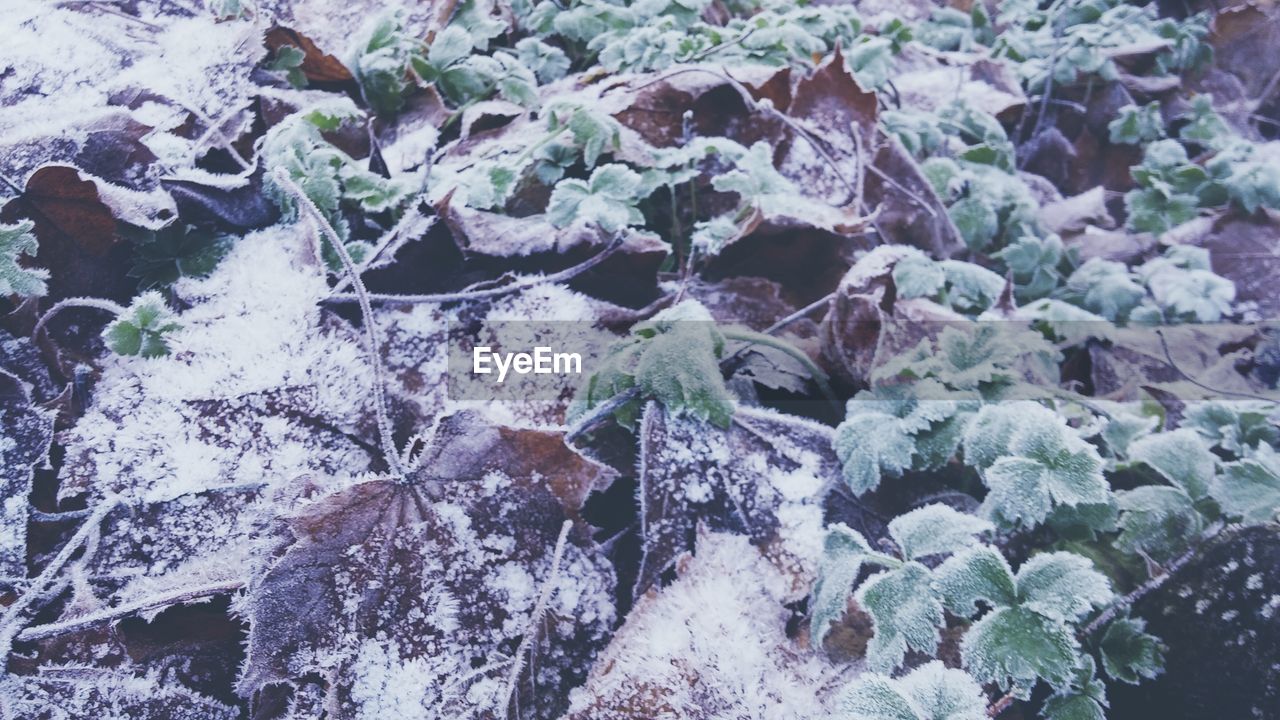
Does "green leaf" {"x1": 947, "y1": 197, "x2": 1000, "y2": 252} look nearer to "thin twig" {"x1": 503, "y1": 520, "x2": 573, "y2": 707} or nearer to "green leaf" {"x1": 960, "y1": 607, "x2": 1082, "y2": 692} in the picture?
"green leaf" {"x1": 960, "y1": 607, "x2": 1082, "y2": 692}

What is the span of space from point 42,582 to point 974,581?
51.9 inches

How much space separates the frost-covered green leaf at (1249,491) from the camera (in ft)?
3.71

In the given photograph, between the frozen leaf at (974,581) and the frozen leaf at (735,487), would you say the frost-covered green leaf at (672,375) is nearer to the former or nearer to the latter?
the frozen leaf at (735,487)

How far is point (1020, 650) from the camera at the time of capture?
1.03m

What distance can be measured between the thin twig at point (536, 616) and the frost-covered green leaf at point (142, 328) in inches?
30.3

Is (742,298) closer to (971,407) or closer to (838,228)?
(838,228)

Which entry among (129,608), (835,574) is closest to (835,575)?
(835,574)

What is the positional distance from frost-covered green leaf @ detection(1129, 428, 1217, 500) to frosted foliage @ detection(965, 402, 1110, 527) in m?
0.14

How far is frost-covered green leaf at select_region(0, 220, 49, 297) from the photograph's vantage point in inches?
50.4

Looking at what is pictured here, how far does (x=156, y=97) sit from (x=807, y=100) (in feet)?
5.14

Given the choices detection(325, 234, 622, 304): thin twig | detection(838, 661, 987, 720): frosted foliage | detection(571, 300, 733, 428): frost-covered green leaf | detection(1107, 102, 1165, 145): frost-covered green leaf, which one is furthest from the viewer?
detection(1107, 102, 1165, 145): frost-covered green leaf

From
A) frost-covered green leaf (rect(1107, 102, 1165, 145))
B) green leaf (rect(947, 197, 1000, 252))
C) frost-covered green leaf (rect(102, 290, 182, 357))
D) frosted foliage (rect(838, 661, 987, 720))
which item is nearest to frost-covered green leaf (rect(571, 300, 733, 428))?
frosted foliage (rect(838, 661, 987, 720))

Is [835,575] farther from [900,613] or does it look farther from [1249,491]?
[1249,491]

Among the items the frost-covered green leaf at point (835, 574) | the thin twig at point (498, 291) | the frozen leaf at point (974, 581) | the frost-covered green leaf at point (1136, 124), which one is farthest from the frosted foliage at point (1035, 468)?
the frost-covered green leaf at point (1136, 124)
